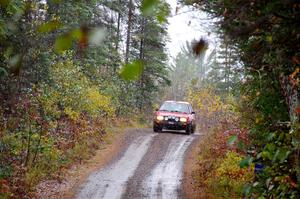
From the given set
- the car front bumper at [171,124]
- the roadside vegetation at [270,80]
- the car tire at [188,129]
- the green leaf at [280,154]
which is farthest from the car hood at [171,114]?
the green leaf at [280,154]

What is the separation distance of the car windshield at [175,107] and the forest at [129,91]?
3.16m

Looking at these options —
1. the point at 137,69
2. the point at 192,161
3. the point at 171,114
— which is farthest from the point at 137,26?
the point at 137,69

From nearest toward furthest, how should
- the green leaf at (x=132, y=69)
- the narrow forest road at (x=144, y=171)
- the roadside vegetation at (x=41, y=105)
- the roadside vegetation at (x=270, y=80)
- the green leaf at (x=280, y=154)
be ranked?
Result: 1. the green leaf at (x=132, y=69)
2. the green leaf at (x=280, y=154)
3. the roadside vegetation at (x=270, y=80)
4. the roadside vegetation at (x=41, y=105)
5. the narrow forest road at (x=144, y=171)

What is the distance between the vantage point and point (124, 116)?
3053cm

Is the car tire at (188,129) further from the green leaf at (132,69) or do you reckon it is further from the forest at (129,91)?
the green leaf at (132,69)

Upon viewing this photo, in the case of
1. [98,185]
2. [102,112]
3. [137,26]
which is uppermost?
[137,26]

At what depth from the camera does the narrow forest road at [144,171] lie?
11.7 m

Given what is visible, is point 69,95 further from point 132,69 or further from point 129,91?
point 132,69

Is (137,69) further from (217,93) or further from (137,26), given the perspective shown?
(217,93)

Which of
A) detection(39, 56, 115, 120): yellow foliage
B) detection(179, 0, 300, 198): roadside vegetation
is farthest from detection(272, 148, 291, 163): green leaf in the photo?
detection(39, 56, 115, 120): yellow foliage

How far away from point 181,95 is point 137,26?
59.2 metres

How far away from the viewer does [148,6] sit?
1743 mm

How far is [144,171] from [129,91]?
1836 cm

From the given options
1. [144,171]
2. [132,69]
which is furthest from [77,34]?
[144,171]
